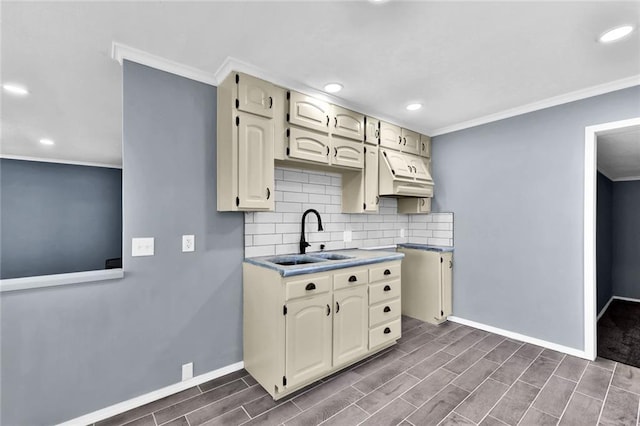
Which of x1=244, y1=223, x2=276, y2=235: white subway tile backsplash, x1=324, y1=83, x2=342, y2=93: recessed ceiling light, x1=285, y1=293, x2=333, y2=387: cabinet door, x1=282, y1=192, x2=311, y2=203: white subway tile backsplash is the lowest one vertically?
x1=285, y1=293, x2=333, y2=387: cabinet door

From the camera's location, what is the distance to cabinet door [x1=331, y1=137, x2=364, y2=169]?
2.81m

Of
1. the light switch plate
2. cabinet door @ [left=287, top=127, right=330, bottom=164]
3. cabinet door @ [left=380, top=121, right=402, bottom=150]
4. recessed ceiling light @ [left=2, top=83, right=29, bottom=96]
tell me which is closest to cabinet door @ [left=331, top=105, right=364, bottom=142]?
cabinet door @ [left=287, top=127, right=330, bottom=164]

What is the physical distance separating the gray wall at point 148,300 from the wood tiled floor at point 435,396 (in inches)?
10.8

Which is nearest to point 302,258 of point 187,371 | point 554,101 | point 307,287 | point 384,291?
point 307,287

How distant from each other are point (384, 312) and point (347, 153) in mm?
1602

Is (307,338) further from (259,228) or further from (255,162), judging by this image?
(255,162)

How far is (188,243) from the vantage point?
2246 millimetres

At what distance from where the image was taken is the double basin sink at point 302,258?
8.38 ft

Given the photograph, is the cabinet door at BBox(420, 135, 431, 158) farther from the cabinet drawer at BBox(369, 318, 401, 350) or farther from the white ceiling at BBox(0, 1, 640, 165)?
the cabinet drawer at BBox(369, 318, 401, 350)

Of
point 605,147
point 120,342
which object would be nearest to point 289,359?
point 120,342

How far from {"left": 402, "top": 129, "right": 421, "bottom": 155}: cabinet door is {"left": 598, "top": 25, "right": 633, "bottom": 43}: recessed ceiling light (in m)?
1.87

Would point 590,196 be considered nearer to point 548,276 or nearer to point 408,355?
point 548,276

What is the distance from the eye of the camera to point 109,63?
218 centimetres

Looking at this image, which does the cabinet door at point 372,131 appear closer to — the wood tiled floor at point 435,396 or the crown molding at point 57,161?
the wood tiled floor at point 435,396
